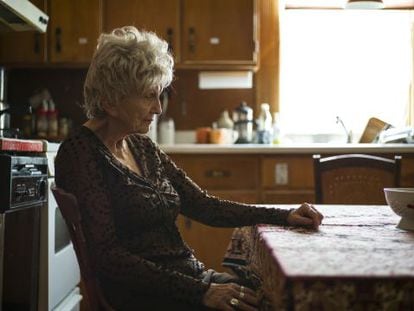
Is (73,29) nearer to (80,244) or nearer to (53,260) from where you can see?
(53,260)

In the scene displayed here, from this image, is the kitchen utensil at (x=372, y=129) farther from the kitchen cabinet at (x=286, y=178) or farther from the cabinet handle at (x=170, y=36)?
the cabinet handle at (x=170, y=36)

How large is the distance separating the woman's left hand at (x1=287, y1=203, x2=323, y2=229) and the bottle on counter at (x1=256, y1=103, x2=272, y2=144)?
2067mm

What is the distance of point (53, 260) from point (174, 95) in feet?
5.63

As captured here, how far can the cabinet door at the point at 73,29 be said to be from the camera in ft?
10.9

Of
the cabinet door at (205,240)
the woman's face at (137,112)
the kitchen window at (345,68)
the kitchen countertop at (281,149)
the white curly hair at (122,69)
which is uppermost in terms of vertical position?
the kitchen window at (345,68)

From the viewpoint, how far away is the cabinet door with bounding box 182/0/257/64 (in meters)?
3.30

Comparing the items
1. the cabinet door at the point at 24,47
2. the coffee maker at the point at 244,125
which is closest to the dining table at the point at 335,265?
the coffee maker at the point at 244,125

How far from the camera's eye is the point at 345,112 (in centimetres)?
371

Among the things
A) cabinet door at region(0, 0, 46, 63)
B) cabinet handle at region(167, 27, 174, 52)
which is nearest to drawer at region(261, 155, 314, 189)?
cabinet handle at region(167, 27, 174, 52)

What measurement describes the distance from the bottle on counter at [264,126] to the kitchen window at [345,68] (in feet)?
0.83

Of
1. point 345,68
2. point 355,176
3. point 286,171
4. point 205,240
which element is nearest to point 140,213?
point 355,176

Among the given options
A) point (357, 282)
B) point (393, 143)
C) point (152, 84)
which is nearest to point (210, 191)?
point (393, 143)

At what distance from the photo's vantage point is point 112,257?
46.6 inches

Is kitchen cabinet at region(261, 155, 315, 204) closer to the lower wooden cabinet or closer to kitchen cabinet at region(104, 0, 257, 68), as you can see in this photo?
the lower wooden cabinet
